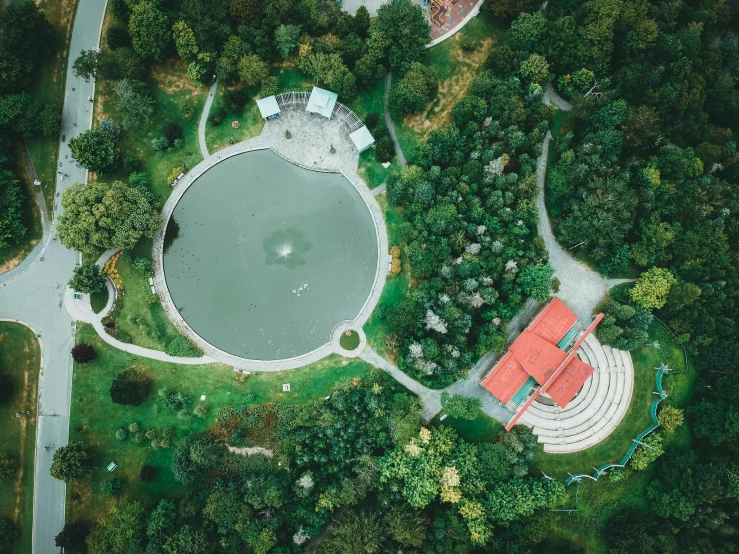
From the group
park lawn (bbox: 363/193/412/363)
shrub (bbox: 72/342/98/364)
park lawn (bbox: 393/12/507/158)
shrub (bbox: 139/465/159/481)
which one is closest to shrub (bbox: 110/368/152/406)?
shrub (bbox: 72/342/98/364)

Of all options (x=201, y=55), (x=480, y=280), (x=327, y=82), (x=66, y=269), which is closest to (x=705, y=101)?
(x=480, y=280)

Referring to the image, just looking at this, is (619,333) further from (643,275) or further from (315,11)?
(315,11)

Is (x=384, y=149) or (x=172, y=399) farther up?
(x=384, y=149)

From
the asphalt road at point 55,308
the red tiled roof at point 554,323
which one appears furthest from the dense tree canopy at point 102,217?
the red tiled roof at point 554,323

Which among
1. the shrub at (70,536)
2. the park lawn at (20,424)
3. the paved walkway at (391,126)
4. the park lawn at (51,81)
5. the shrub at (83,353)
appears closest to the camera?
the shrub at (70,536)

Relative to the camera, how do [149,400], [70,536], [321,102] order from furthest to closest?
[321,102] < [149,400] < [70,536]

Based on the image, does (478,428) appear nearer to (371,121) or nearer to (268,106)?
(371,121)

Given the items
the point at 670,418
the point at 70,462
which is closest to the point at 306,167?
the point at 70,462

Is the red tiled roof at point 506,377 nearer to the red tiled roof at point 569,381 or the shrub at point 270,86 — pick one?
the red tiled roof at point 569,381

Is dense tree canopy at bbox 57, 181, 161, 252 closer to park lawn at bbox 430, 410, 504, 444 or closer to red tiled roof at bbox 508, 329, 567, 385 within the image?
park lawn at bbox 430, 410, 504, 444
